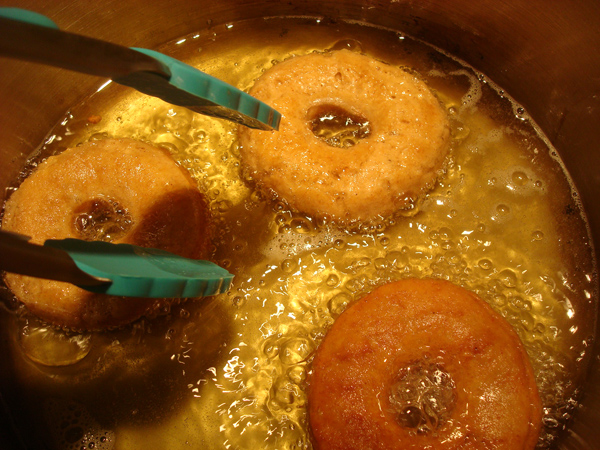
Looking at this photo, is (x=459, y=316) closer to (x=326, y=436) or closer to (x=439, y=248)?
(x=439, y=248)

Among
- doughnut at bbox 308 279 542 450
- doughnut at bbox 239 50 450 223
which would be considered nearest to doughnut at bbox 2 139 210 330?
doughnut at bbox 239 50 450 223

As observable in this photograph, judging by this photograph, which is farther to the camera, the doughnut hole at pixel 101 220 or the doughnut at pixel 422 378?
the doughnut hole at pixel 101 220

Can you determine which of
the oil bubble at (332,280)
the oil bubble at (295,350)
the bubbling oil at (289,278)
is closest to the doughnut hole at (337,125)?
the bubbling oil at (289,278)

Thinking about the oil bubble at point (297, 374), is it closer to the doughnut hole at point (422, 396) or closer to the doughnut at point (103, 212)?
the doughnut hole at point (422, 396)

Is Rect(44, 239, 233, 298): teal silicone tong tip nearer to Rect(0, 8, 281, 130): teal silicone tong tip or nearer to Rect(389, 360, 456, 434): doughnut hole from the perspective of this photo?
Rect(0, 8, 281, 130): teal silicone tong tip

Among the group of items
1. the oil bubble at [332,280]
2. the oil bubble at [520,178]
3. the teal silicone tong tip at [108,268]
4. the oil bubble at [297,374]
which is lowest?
the oil bubble at [297,374]

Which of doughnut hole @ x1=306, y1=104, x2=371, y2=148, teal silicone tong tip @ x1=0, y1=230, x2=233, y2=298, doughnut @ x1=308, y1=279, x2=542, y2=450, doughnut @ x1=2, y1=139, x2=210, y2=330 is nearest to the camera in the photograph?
teal silicone tong tip @ x1=0, y1=230, x2=233, y2=298
